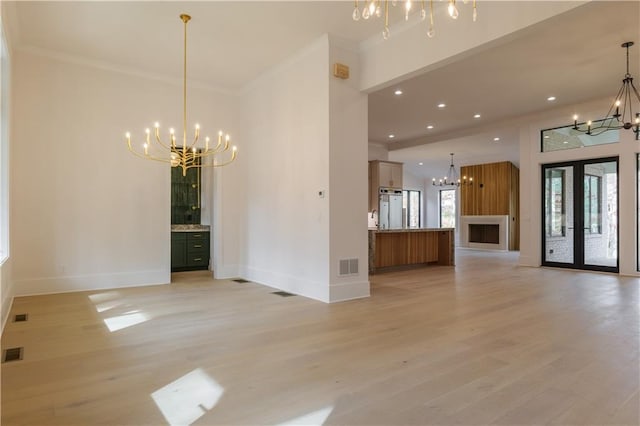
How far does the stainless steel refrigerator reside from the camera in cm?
1141

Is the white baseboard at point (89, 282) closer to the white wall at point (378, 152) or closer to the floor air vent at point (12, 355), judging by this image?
the floor air vent at point (12, 355)

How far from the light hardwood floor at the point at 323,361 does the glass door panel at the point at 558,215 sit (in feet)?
12.0

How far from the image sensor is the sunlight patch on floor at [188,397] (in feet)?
6.64

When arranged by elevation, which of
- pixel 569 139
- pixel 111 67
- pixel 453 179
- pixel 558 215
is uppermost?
pixel 111 67

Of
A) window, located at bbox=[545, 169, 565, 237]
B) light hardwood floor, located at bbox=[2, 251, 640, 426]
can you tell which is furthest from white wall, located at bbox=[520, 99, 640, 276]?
light hardwood floor, located at bbox=[2, 251, 640, 426]

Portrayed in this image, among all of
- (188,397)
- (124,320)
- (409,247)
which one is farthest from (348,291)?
(409,247)

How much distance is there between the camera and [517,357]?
9.50ft

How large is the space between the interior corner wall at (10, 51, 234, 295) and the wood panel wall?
1111 cm

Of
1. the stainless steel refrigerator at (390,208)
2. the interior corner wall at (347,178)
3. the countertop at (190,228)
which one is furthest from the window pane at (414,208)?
the interior corner wall at (347,178)

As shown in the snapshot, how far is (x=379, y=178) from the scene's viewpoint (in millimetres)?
11383

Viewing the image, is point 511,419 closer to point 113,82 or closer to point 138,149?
point 138,149

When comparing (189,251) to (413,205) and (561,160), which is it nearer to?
(561,160)

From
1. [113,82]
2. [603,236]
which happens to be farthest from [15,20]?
[603,236]

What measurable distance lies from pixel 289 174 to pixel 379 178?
6.11 metres
